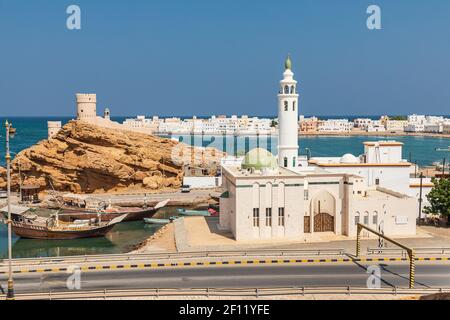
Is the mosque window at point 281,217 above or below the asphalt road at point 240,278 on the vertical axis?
above

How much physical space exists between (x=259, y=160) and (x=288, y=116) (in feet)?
21.1

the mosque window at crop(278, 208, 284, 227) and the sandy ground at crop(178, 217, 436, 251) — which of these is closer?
the sandy ground at crop(178, 217, 436, 251)

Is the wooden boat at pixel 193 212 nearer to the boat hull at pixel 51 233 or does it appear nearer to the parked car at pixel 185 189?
the parked car at pixel 185 189

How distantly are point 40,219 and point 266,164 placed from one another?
2612 cm

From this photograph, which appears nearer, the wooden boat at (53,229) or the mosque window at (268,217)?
the mosque window at (268,217)

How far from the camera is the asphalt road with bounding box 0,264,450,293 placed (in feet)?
79.0

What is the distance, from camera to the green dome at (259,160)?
37.6m

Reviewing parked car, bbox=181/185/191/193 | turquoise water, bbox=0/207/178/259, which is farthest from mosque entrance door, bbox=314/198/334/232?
parked car, bbox=181/185/191/193

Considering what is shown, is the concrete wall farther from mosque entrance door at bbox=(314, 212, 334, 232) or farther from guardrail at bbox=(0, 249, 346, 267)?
guardrail at bbox=(0, 249, 346, 267)

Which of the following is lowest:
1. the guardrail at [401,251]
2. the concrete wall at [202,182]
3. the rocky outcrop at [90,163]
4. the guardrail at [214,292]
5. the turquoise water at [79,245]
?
the turquoise water at [79,245]

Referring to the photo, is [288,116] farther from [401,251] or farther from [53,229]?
[53,229]

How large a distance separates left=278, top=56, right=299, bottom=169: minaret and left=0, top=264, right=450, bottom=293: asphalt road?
629 inches

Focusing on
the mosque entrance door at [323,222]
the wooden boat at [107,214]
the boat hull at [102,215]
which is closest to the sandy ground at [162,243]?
the boat hull at [102,215]

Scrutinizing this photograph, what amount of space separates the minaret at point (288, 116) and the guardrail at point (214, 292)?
67.8 feet
